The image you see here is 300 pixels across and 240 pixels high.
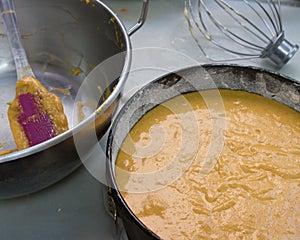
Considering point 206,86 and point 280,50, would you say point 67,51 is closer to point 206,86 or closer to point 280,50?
point 206,86

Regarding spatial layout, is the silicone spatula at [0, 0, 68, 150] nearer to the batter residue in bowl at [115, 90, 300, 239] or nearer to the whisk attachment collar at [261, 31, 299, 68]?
the batter residue in bowl at [115, 90, 300, 239]

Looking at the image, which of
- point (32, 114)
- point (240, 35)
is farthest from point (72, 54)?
point (240, 35)

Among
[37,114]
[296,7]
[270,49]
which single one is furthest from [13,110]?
[296,7]

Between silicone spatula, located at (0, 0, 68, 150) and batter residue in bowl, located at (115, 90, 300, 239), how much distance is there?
0.17 meters

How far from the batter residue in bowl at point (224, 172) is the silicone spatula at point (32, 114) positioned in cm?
17

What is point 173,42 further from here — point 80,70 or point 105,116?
point 105,116

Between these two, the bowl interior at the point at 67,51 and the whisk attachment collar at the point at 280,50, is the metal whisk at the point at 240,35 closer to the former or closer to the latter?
the whisk attachment collar at the point at 280,50

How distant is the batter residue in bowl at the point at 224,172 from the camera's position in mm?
784

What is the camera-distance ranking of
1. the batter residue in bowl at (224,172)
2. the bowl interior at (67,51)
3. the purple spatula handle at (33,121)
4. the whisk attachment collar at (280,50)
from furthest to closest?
1. the whisk attachment collar at (280,50)
2. the bowl interior at (67,51)
3. the purple spatula handle at (33,121)
4. the batter residue in bowl at (224,172)

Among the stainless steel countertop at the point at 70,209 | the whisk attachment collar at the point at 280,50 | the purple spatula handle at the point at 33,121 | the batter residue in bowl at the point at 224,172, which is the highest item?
the whisk attachment collar at the point at 280,50

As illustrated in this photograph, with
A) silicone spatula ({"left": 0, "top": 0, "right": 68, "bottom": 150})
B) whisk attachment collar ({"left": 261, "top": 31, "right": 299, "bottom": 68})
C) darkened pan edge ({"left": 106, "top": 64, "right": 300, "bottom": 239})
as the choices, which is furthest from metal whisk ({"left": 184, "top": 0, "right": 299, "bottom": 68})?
silicone spatula ({"left": 0, "top": 0, "right": 68, "bottom": 150})

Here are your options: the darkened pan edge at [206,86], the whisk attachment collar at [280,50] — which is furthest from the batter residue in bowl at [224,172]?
the whisk attachment collar at [280,50]

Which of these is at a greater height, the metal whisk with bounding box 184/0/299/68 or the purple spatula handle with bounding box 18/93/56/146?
the metal whisk with bounding box 184/0/299/68

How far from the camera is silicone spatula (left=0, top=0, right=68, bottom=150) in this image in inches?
36.8
